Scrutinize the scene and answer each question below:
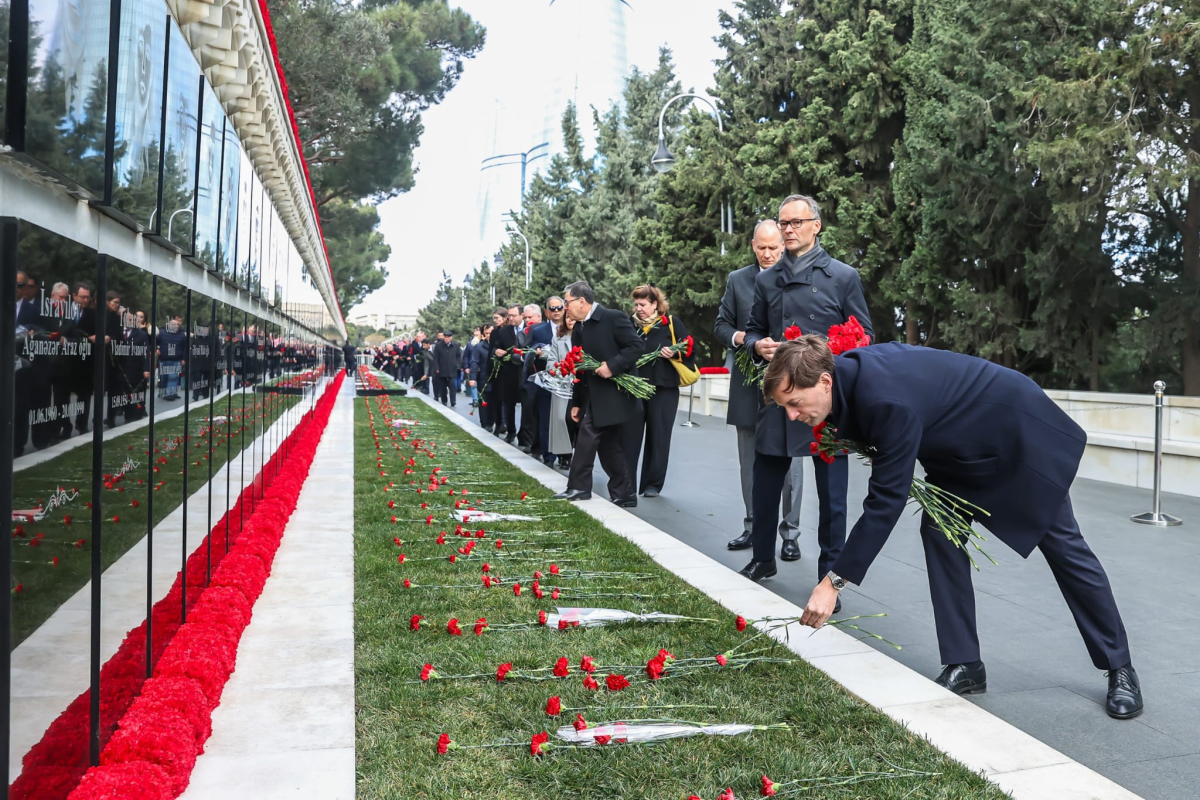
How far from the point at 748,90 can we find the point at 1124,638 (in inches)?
1145

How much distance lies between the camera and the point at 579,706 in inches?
147

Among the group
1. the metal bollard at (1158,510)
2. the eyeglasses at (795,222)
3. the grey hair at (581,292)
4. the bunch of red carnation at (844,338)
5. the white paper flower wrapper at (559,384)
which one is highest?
the eyeglasses at (795,222)

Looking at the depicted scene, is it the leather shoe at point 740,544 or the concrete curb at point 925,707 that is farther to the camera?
the leather shoe at point 740,544

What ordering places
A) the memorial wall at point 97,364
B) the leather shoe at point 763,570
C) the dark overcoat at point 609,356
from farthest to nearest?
the dark overcoat at point 609,356 → the leather shoe at point 763,570 → the memorial wall at point 97,364

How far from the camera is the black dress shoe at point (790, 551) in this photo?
6592 millimetres

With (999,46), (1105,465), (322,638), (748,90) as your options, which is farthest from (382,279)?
(322,638)

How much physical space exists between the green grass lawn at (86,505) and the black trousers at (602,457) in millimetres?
4399

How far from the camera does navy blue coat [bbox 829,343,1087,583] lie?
138 inches

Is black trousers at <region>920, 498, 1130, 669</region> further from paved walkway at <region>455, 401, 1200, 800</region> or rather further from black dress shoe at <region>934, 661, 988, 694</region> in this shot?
paved walkway at <region>455, 401, 1200, 800</region>

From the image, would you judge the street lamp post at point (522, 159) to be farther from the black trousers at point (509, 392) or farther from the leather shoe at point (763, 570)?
the leather shoe at point (763, 570)

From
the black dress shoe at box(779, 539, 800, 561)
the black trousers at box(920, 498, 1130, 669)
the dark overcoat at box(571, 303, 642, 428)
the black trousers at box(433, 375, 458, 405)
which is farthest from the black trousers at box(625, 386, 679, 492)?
the black trousers at box(433, 375, 458, 405)

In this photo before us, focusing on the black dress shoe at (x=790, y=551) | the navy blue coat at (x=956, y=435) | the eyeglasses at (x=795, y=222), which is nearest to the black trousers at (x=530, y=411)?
the black dress shoe at (x=790, y=551)

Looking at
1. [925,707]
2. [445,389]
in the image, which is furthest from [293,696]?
[445,389]

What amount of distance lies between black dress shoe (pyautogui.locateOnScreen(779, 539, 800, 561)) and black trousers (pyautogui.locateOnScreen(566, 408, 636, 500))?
2329 millimetres
